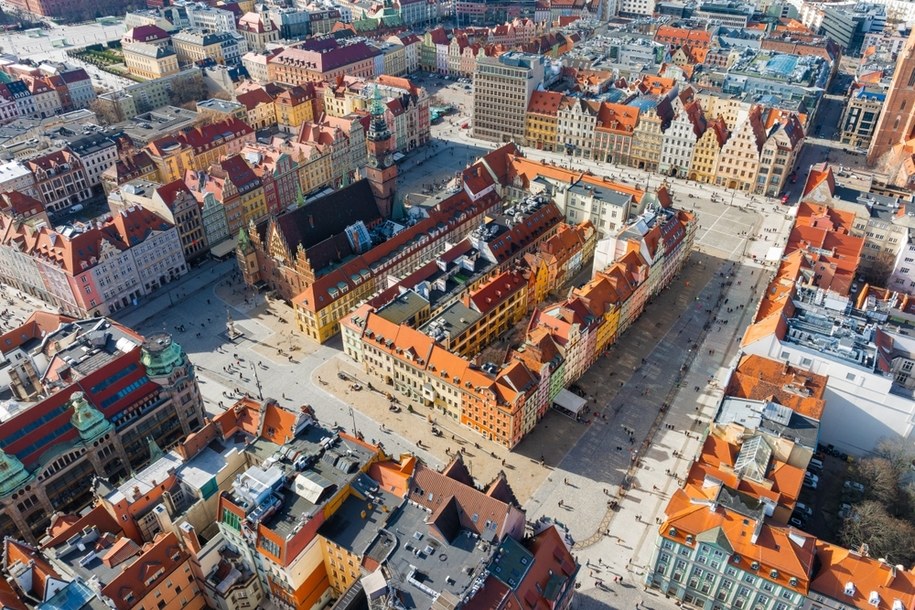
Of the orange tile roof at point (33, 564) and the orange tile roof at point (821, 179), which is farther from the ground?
the orange tile roof at point (821, 179)

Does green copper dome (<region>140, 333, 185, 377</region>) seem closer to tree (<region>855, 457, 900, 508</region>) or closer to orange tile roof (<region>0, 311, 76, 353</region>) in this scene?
orange tile roof (<region>0, 311, 76, 353</region>)

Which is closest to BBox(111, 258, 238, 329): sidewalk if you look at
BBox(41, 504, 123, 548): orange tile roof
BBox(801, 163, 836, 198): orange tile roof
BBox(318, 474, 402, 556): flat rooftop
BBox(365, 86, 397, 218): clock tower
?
BBox(365, 86, 397, 218): clock tower

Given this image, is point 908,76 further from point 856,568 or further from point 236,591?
point 236,591

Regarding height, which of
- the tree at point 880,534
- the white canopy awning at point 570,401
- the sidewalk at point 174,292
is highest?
the tree at point 880,534

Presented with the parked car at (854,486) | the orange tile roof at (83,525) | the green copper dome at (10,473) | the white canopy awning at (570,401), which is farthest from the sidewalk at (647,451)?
the green copper dome at (10,473)

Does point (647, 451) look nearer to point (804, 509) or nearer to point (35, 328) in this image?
point (804, 509)

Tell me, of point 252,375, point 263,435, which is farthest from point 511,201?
point 263,435

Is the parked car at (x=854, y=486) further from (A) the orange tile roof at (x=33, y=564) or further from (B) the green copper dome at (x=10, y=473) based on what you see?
(B) the green copper dome at (x=10, y=473)

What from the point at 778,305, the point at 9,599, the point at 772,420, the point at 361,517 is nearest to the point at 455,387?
the point at 361,517
